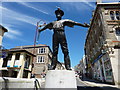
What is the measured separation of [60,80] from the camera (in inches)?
118

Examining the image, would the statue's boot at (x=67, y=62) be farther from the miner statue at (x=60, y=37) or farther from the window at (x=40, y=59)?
the window at (x=40, y=59)

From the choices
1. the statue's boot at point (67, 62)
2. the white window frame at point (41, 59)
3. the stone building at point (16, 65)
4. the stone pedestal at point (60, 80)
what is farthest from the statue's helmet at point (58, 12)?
the white window frame at point (41, 59)

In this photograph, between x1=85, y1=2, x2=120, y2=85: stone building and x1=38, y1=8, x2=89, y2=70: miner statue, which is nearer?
x1=38, y1=8, x2=89, y2=70: miner statue

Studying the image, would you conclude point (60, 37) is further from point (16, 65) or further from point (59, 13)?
point (16, 65)

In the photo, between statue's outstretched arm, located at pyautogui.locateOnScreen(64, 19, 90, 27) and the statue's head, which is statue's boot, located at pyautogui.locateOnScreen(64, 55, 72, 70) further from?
the statue's head

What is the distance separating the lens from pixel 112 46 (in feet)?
40.7

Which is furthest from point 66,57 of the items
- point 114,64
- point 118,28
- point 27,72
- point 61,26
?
point 27,72

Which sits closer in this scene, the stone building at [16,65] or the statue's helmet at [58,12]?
the statue's helmet at [58,12]

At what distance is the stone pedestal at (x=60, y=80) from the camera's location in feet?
9.73

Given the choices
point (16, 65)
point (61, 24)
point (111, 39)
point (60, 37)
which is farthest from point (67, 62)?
point (16, 65)

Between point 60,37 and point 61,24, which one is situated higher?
point 61,24

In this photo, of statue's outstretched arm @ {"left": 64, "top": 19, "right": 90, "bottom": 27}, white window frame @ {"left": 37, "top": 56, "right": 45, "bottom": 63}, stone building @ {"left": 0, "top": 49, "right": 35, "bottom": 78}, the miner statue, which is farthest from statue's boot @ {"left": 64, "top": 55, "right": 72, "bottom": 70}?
white window frame @ {"left": 37, "top": 56, "right": 45, "bottom": 63}

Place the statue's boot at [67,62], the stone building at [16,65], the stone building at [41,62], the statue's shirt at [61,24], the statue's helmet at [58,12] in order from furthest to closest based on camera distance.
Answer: the stone building at [41,62] → the stone building at [16,65] → the statue's helmet at [58,12] → the statue's shirt at [61,24] → the statue's boot at [67,62]

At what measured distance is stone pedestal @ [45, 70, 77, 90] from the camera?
297 cm
